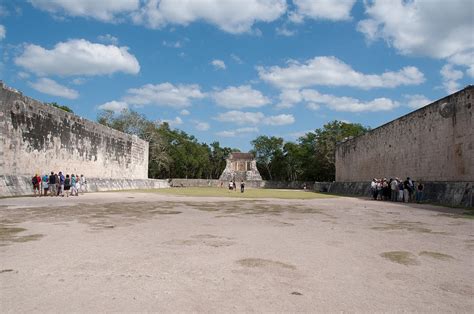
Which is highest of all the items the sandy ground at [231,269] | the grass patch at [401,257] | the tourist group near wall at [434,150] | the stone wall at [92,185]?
the tourist group near wall at [434,150]

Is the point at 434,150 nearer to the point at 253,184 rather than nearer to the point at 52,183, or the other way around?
the point at 52,183

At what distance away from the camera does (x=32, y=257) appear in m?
4.48

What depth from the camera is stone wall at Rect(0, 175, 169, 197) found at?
15.2 metres

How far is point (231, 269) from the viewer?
412 centimetres

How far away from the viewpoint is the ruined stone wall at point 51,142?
15.8 metres

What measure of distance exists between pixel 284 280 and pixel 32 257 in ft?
9.93

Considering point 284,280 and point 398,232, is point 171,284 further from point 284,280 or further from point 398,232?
point 398,232

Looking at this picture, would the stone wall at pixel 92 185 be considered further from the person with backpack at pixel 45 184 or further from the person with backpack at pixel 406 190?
the person with backpack at pixel 406 190

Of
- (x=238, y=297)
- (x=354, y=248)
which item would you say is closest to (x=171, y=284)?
(x=238, y=297)

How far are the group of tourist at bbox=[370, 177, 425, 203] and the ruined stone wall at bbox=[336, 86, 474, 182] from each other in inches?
41.5

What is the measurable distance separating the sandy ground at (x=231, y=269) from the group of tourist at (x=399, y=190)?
10678 mm

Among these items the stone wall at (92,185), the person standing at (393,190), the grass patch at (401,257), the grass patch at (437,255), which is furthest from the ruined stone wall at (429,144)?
the stone wall at (92,185)

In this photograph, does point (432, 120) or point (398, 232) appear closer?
point (398, 232)

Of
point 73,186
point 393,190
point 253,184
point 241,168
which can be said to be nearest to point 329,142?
point 253,184
